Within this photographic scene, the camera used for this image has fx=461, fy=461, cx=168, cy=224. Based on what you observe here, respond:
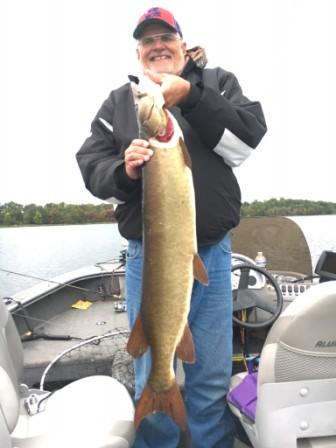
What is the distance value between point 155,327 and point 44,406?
0.99m

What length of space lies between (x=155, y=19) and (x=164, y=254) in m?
1.48

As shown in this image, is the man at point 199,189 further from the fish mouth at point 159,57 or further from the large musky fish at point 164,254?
the large musky fish at point 164,254

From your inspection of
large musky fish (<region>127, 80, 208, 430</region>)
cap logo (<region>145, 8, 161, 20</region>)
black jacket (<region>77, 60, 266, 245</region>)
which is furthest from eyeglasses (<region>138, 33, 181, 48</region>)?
large musky fish (<region>127, 80, 208, 430</region>)

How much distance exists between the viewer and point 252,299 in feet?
13.1

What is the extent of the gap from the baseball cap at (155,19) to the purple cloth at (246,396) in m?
2.24

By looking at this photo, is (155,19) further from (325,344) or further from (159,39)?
(325,344)

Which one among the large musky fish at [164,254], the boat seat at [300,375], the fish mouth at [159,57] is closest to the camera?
the large musky fish at [164,254]

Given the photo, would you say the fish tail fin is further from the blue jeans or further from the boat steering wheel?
the boat steering wheel

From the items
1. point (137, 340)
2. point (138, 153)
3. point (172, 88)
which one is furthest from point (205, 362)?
point (172, 88)

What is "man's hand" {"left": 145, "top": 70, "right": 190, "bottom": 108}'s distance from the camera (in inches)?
88.2

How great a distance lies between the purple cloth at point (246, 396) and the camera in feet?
8.95

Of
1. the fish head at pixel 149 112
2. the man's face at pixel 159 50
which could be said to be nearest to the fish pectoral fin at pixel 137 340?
the fish head at pixel 149 112

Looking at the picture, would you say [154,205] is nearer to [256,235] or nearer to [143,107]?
[143,107]

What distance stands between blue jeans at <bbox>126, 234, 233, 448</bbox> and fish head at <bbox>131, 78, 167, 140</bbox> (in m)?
1.05
